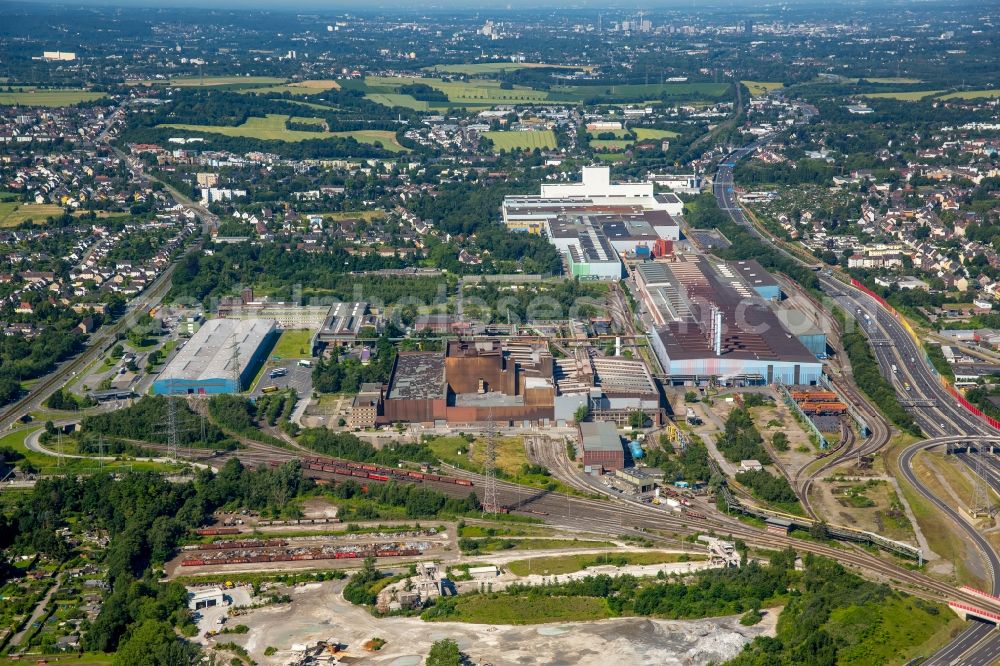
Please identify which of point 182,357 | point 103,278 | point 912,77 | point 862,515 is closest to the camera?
point 862,515

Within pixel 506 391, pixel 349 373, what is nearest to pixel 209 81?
pixel 349 373

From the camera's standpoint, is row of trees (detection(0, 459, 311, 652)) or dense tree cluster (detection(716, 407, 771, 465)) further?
dense tree cluster (detection(716, 407, 771, 465))

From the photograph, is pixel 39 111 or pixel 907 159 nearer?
pixel 907 159

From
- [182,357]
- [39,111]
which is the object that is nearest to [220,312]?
[182,357]

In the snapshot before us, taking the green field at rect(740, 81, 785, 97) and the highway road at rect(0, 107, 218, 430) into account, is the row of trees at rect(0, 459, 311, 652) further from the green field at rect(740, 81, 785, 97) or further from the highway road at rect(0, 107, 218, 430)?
the green field at rect(740, 81, 785, 97)

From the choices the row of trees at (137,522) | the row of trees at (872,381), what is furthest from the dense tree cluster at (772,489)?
the row of trees at (137,522)

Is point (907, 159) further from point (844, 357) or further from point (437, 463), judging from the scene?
point (437, 463)

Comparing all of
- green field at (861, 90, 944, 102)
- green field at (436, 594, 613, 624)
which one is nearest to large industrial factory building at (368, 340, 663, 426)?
green field at (436, 594, 613, 624)
